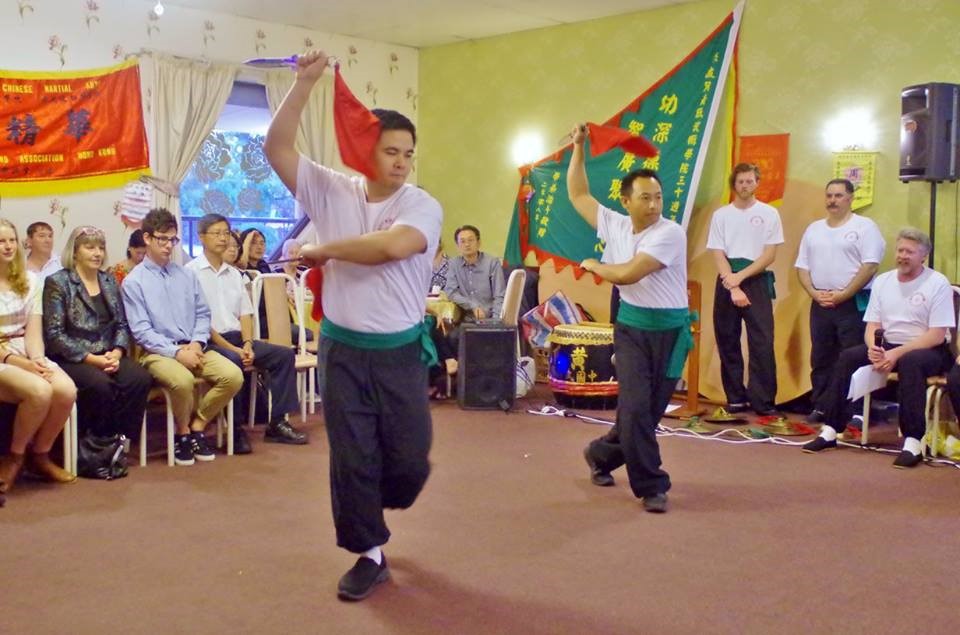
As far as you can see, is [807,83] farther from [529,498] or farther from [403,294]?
[403,294]

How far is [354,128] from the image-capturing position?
8.70ft

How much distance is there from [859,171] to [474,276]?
8.33 ft

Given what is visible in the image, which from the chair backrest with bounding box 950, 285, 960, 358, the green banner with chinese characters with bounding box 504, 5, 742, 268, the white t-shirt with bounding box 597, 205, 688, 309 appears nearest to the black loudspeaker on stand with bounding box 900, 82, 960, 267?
the chair backrest with bounding box 950, 285, 960, 358

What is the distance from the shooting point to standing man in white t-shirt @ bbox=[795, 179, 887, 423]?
217 inches

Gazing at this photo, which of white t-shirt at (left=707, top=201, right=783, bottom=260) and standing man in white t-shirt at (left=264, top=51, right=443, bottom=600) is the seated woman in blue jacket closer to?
standing man in white t-shirt at (left=264, top=51, right=443, bottom=600)

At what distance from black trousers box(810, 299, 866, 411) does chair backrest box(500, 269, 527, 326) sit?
5.93 feet

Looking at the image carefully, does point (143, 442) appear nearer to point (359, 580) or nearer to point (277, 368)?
point (277, 368)

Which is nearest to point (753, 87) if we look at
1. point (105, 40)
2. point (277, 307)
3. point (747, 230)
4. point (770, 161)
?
point (770, 161)

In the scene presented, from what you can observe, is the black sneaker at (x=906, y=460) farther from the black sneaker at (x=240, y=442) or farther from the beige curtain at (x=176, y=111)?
the beige curtain at (x=176, y=111)

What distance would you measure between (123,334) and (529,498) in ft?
6.66

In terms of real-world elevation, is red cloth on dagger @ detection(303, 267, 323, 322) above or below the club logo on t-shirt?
below

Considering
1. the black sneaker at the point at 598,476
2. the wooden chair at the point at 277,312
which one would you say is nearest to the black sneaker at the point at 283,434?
the wooden chair at the point at 277,312

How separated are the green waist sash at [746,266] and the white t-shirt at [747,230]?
0.03 m

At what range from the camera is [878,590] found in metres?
2.98
